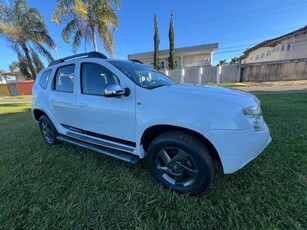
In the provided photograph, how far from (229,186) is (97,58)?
2714 millimetres

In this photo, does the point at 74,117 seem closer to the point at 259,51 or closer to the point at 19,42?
the point at 19,42

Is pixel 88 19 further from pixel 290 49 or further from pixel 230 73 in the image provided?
pixel 290 49

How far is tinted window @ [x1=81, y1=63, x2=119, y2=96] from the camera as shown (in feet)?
8.08

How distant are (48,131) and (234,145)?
12.7 ft

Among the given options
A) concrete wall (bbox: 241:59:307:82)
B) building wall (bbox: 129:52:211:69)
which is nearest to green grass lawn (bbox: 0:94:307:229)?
concrete wall (bbox: 241:59:307:82)

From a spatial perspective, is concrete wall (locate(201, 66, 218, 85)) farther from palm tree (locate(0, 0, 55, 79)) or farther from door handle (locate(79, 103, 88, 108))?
door handle (locate(79, 103, 88, 108))

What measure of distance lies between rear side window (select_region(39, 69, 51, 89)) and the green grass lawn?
5.26 ft

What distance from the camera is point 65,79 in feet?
10.3

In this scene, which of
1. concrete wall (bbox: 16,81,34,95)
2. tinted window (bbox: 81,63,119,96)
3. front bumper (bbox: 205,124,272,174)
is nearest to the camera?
front bumper (bbox: 205,124,272,174)

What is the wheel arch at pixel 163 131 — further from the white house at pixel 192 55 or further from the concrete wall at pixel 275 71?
the white house at pixel 192 55

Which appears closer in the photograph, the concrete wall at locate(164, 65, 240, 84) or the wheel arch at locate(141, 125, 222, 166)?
the wheel arch at locate(141, 125, 222, 166)

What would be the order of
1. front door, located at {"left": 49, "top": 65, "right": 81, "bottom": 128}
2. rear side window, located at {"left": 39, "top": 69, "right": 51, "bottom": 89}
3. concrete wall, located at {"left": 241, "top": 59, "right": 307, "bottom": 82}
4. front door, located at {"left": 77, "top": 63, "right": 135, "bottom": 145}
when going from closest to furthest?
1. front door, located at {"left": 77, "top": 63, "right": 135, "bottom": 145}
2. front door, located at {"left": 49, "top": 65, "right": 81, "bottom": 128}
3. rear side window, located at {"left": 39, "top": 69, "right": 51, "bottom": 89}
4. concrete wall, located at {"left": 241, "top": 59, "right": 307, "bottom": 82}

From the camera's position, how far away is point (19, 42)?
526 inches

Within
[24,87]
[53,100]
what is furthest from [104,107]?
[24,87]
